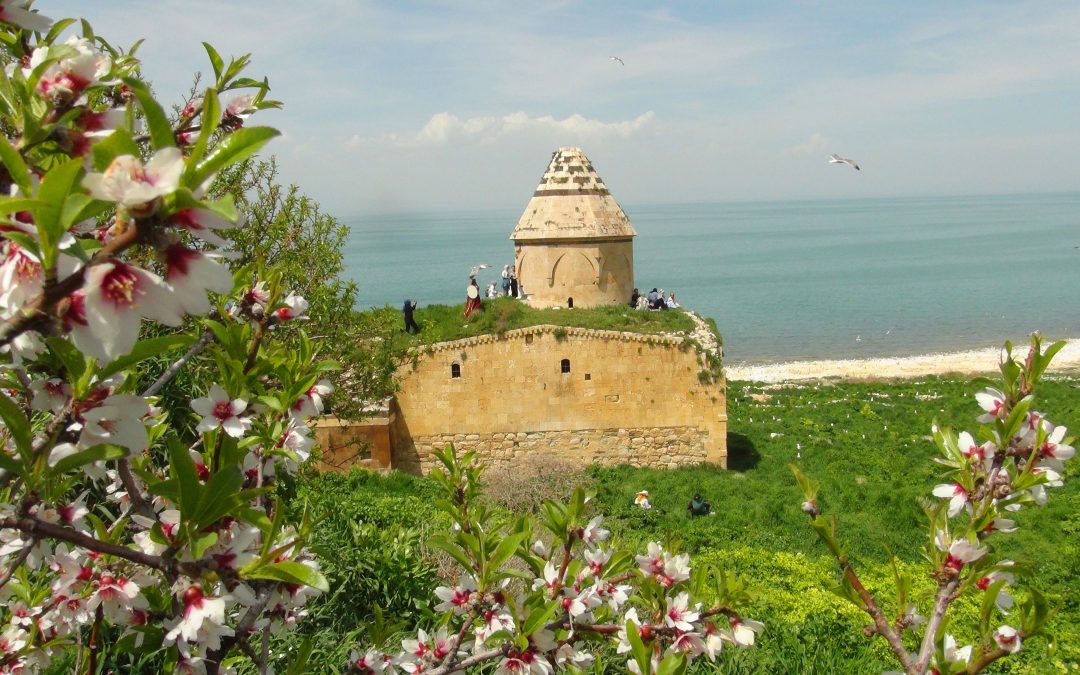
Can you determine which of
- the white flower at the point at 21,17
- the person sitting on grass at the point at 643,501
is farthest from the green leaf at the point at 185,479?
the person sitting on grass at the point at 643,501

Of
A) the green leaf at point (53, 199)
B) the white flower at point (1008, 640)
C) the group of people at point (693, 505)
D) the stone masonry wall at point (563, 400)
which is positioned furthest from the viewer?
the stone masonry wall at point (563, 400)

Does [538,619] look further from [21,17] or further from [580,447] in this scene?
[580,447]

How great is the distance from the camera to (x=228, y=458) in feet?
5.22

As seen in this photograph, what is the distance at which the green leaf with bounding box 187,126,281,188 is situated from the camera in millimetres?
1049

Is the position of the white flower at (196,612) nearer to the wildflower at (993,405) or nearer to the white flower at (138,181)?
Answer: the white flower at (138,181)

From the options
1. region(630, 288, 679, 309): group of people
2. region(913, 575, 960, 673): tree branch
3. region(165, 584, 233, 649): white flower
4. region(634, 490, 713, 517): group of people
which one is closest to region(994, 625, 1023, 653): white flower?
region(913, 575, 960, 673): tree branch

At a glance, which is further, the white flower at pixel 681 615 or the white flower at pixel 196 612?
the white flower at pixel 681 615

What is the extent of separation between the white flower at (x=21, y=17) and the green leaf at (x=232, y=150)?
701mm

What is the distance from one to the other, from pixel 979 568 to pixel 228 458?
6.85ft

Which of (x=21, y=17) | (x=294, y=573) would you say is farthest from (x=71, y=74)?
(x=294, y=573)

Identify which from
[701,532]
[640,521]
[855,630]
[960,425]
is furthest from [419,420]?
[960,425]

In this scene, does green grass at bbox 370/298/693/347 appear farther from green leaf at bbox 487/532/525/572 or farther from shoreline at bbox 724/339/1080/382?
shoreline at bbox 724/339/1080/382

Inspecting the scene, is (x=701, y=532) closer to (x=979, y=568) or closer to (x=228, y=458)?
(x=979, y=568)

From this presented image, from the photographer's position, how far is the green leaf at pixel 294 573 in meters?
1.35
